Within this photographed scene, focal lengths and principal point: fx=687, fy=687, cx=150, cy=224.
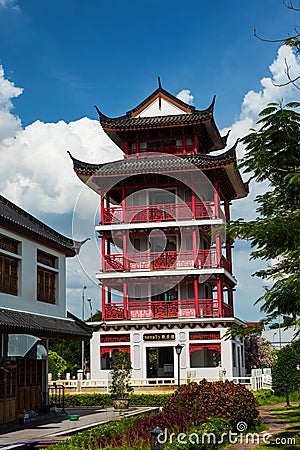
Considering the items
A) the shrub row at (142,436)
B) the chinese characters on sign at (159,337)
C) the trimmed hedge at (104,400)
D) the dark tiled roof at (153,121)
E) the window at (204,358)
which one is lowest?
the trimmed hedge at (104,400)

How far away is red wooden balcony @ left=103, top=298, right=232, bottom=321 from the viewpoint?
36531 mm

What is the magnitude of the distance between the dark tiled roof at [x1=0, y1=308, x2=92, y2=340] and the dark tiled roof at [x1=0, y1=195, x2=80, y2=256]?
250cm

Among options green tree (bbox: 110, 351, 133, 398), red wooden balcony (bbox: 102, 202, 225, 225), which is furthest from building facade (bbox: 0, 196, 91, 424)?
red wooden balcony (bbox: 102, 202, 225, 225)

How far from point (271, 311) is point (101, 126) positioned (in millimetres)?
29500

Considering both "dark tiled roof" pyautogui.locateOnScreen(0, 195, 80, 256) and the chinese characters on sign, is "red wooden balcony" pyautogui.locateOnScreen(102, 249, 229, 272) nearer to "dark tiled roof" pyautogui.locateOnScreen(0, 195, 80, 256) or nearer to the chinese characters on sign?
the chinese characters on sign

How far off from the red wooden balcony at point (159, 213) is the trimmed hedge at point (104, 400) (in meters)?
10.2

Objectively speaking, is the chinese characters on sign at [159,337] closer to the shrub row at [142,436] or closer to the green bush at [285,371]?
the green bush at [285,371]

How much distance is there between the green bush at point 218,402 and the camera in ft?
55.2

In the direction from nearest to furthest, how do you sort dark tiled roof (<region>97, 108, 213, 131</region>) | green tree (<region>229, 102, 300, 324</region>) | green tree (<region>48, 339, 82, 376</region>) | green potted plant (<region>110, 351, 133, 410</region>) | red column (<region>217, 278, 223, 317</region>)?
green tree (<region>229, 102, 300, 324</region>), green potted plant (<region>110, 351, 133, 410</region>), red column (<region>217, 278, 223, 317</region>), dark tiled roof (<region>97, 108, 213, 131</region>), green tree (<region>48, 339, 82, 376</region>)

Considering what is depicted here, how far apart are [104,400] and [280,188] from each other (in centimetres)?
2197

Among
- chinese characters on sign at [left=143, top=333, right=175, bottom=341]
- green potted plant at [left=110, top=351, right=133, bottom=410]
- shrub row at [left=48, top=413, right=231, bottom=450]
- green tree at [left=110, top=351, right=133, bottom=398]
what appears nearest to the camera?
shrub row at [left=48, top=413, right=231, bottom=450]

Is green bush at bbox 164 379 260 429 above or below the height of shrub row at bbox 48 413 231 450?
above

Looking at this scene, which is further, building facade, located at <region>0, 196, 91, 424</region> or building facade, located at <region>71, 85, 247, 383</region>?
building facade, located at <region>71, 85, 247, 383</region>


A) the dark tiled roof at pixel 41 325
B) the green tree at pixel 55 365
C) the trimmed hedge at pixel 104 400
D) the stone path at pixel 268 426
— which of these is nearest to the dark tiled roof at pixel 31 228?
the dark tiled roof at pixel 41 325
